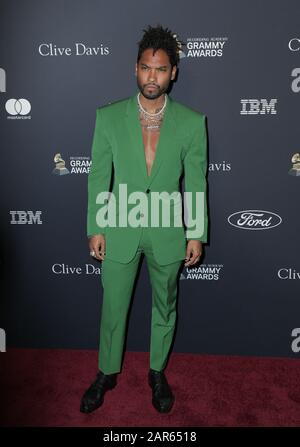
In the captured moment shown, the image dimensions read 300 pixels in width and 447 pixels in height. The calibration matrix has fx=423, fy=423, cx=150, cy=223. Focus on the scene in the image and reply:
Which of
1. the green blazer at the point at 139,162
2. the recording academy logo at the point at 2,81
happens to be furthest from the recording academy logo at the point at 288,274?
the recording academy logo at the point at 2,81

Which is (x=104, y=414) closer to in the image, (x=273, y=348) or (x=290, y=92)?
(x=273, y=348)

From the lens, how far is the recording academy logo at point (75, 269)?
341cm

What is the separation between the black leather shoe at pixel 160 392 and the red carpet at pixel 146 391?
44 millimetres

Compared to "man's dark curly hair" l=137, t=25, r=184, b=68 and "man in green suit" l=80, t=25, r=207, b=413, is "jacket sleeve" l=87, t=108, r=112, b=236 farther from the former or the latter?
"man's dark curly hair" l=137, t=25, r=184, b=68

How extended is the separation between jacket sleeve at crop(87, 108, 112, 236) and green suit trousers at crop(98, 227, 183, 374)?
280 millimetres

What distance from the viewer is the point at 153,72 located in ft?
7.91

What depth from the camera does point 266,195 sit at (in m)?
3.15

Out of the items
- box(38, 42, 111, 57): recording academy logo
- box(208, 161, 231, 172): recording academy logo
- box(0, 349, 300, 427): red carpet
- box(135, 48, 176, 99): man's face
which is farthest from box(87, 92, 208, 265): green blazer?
box(0, 349, 300, 427): red carpet

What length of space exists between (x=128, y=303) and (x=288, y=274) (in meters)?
1.32

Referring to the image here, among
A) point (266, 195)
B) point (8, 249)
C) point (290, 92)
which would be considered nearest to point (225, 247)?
point (266, 195)

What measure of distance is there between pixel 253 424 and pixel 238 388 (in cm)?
37

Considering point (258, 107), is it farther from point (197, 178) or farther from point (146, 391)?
point (146, 391)

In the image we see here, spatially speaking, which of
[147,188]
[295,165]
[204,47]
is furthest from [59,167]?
[295,165]

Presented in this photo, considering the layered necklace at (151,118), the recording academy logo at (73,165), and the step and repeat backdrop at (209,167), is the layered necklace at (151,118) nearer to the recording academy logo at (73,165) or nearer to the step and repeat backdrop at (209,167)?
the step and repeat backdrop at (209,167)
